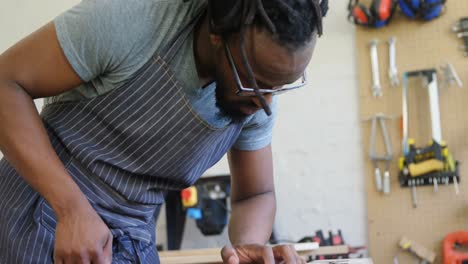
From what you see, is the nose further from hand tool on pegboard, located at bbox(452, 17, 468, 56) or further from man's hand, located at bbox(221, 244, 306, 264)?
hand tool on pegboard, located at bbox(452, 17, 468, 56)

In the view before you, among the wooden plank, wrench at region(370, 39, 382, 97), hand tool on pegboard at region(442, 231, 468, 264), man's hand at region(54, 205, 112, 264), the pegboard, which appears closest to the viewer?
man's hand at region(54, 205, 112, 264)

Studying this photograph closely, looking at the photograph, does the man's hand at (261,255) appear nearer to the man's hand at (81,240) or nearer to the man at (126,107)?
the man at (126,107)

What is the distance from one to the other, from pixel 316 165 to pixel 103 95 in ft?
6.42

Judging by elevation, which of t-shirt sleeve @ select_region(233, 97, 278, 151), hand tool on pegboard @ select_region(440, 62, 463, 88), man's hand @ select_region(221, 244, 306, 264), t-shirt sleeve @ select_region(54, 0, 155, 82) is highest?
t-shirt sleeve @ select_region(54, 0, 155, 82)

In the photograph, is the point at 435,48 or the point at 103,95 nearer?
the point at 103,95

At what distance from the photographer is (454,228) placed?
2566mm

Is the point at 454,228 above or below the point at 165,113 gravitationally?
below

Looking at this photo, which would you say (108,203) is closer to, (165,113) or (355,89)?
(165,113)

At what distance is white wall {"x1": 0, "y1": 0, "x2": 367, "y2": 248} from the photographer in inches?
107

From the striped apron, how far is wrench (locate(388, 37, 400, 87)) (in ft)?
5.97

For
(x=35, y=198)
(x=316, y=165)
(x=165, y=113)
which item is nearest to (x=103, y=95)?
(x=165, y=113)

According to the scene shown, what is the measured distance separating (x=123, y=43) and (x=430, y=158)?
6.57ft

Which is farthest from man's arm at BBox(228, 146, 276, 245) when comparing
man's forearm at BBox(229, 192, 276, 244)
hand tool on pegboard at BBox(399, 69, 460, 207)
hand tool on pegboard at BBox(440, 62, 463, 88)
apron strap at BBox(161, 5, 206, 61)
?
hand tool on pegboard at BBox(440, 62, 463, 88)

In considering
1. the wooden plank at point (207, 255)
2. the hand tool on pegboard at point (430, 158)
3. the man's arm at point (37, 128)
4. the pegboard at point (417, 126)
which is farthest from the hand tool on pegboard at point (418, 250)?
the man's arm at point (37, 128)
